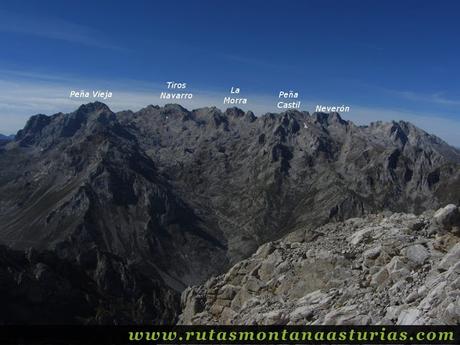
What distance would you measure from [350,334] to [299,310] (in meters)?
8.21

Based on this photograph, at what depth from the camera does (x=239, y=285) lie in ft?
216

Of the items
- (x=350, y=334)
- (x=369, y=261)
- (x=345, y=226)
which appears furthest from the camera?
(x=345, y=226)

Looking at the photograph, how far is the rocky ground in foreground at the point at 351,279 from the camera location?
39.8m

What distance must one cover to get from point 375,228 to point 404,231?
518 cm

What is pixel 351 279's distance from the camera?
5000 cm

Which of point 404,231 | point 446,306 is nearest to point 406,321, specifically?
point 446,306

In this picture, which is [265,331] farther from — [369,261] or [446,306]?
[446,306]

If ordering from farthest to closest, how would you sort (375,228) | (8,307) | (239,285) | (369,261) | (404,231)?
(8,307), (239,285), (375,228), (404,231), (369,261)

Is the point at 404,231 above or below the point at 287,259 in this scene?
above

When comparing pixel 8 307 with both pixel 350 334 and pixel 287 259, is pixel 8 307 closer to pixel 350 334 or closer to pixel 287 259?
pixel 287 259

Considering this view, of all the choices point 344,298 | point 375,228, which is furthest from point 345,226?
point 344,298

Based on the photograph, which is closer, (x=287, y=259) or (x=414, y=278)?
(x=414, y=278)

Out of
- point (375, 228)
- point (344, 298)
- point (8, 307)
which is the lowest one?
point (8, 307)

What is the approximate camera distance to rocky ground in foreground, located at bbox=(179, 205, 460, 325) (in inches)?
1567
